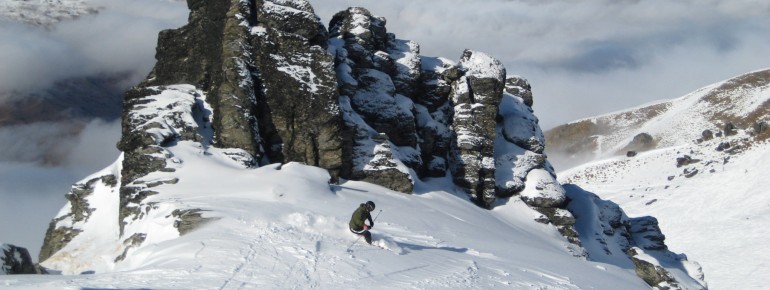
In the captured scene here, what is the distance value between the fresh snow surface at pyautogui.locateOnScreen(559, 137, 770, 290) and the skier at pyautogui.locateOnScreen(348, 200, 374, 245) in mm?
37862

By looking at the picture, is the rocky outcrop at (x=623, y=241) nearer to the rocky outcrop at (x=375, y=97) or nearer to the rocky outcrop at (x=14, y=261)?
the rocky outcrop at (x=375, y=97)

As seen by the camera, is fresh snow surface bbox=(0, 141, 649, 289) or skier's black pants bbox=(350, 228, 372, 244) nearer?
fresh snow surface bbox=(0, 141, 649, 289)

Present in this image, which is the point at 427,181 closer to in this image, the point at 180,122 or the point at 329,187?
the point at 329,187

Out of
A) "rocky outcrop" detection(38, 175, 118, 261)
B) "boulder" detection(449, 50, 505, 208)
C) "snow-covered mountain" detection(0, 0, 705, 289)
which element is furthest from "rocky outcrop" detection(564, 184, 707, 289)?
"rocky outcrop" detection(38, 175, 118, 261)

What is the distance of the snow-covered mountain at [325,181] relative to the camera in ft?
74.2

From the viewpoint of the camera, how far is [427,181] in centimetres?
4391

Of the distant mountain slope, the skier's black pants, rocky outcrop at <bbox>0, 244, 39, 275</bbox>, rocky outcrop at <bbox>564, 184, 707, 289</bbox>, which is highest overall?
the distant mountain slope

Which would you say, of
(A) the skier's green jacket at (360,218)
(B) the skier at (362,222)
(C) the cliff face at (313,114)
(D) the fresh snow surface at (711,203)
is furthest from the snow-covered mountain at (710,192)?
(A) the skier's green jacket at (360,218)

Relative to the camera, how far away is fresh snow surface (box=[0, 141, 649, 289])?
61.9ft

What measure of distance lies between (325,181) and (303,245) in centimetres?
1084

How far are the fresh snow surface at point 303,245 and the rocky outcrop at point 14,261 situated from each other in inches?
94.1

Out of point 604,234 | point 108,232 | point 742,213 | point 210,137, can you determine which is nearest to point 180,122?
point 210,137

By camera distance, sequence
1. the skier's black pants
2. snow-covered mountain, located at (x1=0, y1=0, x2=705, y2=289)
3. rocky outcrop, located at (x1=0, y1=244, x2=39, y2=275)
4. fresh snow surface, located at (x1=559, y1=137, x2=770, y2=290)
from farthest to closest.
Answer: fresh snow surface, located at (x1=559, y1=137, x2=770, y2=290), the skier's black pants, snow-covered mountain, located at (x1=0, y1=0, x2=705, y2=289), rocky outcrop, located at (x1=0, y1=244, x2=39, y2=275)

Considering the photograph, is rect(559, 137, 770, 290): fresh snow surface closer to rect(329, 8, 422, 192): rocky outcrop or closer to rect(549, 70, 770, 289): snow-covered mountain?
rect(549, 70, 770, 289): snow-covered mountain
